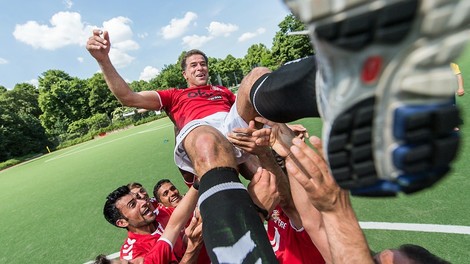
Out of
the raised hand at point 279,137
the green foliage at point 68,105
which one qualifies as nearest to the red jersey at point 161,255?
the raised hand at point 279,137

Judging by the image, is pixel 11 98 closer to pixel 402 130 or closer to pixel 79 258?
pixel 79 258

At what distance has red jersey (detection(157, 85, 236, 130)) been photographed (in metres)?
2.39

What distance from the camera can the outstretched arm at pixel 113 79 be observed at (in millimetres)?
1891

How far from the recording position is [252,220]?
3.91 ft

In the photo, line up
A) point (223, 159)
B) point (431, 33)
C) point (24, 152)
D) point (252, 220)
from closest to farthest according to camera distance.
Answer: point (431, 33), point (252, 220), point (223, 159), point (24, 152)

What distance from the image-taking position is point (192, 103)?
8.16ft

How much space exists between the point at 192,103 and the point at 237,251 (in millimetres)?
1571

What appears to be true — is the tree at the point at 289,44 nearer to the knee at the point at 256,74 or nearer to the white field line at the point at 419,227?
the white field line at the point at 419,227

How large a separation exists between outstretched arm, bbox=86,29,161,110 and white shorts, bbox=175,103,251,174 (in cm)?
50

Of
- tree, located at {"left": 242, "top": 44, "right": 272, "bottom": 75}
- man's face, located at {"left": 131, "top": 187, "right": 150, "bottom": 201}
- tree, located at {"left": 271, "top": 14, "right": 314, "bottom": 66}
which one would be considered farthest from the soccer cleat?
tree, located at {"left": 242, "top": 44, "right": 272, "bottom": 75}

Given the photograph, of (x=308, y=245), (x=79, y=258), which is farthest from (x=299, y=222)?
(x=79, y=258)

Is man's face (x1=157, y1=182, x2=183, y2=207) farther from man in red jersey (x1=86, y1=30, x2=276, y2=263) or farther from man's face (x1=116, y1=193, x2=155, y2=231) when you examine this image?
man in red jersey (x1=86, y1=30, x2=276, y2=263)

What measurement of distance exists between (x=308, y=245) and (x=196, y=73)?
1.79 metres

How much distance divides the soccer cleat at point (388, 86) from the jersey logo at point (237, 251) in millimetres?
444
